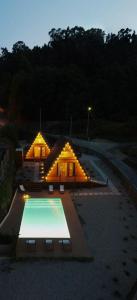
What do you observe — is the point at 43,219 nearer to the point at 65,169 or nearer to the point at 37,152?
the point at 65,169

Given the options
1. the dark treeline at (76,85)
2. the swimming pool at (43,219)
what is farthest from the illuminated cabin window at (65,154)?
the dark treeline at (76,85)

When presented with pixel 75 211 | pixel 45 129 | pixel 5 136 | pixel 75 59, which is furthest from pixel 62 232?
pixel 75 59

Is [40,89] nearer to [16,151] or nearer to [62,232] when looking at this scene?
[16,151]

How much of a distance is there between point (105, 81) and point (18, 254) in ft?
134

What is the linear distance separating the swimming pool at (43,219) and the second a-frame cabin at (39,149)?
11476mm

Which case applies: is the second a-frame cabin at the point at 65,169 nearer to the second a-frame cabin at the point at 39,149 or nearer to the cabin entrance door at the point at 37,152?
the second a-frame cabin at the point at 39,149

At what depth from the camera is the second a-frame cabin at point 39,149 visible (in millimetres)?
28548

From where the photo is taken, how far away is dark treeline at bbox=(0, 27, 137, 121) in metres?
48.3

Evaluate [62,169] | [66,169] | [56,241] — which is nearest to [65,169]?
[66,169]

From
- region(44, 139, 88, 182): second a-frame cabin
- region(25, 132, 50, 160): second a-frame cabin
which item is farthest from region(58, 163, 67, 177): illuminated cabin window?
region(25, 132, 50, 160): second a-frame cabin

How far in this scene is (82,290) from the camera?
30.7 feet

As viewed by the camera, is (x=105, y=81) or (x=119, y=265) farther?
(x=105, y=81)

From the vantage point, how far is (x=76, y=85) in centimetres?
5072

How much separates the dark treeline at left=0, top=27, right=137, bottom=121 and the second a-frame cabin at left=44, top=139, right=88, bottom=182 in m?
28.1
